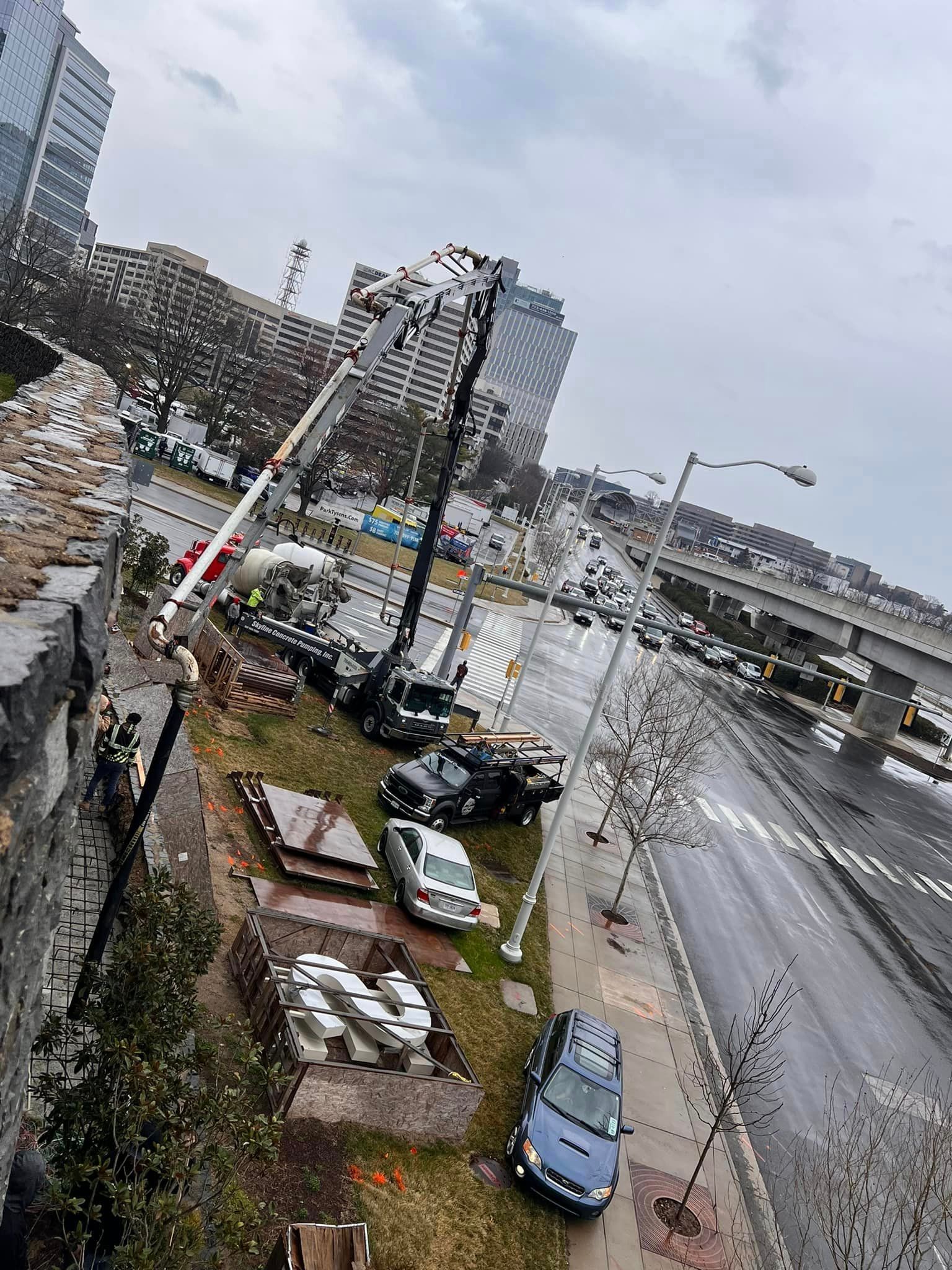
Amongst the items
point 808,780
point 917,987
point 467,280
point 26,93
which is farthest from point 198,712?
point 26,93

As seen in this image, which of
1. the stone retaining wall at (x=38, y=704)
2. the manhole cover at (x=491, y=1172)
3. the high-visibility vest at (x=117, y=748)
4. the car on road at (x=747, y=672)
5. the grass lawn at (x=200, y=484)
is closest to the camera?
the stone retaining wall at (x=38, y=704)

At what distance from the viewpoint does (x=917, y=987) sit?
21578mm

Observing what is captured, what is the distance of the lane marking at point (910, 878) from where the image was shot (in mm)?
30111

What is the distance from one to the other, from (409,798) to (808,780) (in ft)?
88.4

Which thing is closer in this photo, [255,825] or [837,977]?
[255,825]

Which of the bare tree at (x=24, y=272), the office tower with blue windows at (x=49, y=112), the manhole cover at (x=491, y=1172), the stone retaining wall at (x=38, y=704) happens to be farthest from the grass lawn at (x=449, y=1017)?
the office tower with blue windows at (x=49, y=112)

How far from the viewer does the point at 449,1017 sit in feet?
43.8

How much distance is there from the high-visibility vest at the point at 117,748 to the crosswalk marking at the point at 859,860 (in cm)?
2503

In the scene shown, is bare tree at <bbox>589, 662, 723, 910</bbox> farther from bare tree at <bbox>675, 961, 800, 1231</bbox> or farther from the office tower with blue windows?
the office tower with blue windows

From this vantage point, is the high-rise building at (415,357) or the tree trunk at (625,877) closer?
the tree trunk at (625,877)

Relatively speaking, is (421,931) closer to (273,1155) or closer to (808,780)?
(273,1155)

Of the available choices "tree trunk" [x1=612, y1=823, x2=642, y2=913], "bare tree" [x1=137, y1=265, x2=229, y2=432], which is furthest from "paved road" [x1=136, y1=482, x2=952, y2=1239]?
"bare tree" [x1=137, y1=265, x2=229, y2=432]

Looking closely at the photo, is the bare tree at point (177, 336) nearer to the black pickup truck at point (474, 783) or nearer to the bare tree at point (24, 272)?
the bare tree at point (24, 272)

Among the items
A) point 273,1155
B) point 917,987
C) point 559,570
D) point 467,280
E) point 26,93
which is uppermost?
point 26,93
